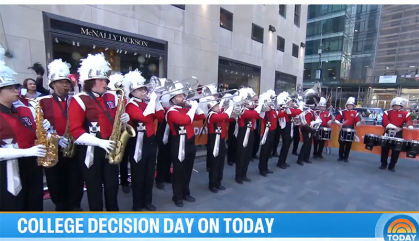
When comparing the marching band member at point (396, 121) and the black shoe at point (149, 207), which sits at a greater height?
the marching band member at point (396, 121)

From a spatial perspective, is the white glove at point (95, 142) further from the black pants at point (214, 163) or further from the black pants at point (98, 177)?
the black pants at point (214, 163)

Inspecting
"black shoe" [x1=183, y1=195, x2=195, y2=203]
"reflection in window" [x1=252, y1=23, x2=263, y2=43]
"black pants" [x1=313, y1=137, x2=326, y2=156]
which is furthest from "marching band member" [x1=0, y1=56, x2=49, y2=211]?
"reflection in window" [x1=252, y1=23, x2=263, y2=43]

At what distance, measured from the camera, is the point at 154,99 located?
3113 millimetres

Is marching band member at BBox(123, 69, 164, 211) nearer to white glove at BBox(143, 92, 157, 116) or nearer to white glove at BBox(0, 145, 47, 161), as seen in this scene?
white glove at BBox(143, 92, 157, 116)

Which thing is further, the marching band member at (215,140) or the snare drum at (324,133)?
the snare drum at (324,133)

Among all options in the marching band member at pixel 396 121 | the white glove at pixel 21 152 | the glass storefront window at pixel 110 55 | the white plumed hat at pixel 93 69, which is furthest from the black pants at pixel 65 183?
the marching band member at pixel 396 121

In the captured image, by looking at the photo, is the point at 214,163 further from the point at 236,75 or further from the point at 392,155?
the point at 236,75

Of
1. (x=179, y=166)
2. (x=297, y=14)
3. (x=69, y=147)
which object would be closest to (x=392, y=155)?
(x=179, y=166)

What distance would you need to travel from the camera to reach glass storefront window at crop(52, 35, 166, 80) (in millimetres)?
5949

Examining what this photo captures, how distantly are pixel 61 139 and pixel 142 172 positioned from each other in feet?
3.60

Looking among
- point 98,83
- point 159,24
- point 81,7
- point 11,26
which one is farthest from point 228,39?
point 98,83

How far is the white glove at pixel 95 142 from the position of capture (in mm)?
2436

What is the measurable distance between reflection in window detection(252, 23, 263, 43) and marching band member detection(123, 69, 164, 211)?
1092cm

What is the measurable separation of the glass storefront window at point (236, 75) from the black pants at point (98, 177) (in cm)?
759
